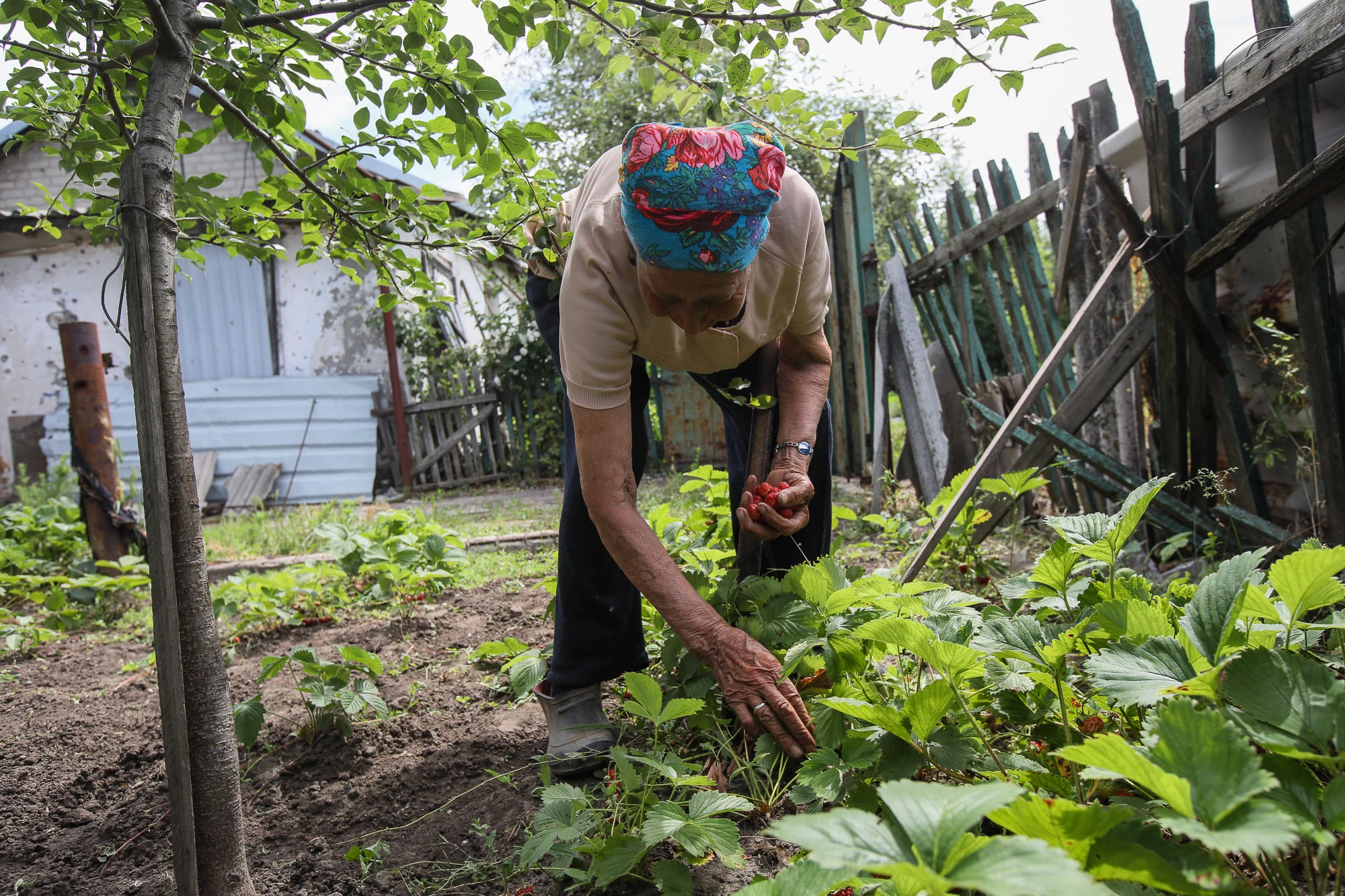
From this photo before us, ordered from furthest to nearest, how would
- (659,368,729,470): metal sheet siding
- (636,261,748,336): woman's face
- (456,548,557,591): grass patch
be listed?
1. (659,368,729,470): metal sheet siding
2. (456,548,557,591): grass patch
3. (636,261,748,336): woman's face

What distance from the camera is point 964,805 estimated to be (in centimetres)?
71

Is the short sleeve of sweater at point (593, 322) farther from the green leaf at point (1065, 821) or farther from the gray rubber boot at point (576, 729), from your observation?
the green leaf at point (1065, 821)

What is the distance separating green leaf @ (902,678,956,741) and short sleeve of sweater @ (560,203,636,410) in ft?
2.72

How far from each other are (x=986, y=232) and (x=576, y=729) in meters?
3.38

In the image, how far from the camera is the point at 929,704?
118 cm

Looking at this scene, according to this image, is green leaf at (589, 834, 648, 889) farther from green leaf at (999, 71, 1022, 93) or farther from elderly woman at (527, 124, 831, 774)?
green leaf at (999, 71, 1022, 93)

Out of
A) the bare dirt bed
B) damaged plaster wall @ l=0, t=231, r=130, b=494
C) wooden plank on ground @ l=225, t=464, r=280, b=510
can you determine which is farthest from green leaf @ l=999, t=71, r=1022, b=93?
damaged plaster wall @ l=0, t=231, r=130, b=494

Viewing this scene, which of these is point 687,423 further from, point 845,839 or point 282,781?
point 845,839

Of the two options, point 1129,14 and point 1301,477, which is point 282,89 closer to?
point 1129,14

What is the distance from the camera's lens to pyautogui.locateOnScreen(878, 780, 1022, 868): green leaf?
691 millimetres

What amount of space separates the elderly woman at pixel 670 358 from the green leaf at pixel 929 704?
0.33 m

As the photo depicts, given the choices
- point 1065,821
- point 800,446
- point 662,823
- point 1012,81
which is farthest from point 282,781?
point 1012,81

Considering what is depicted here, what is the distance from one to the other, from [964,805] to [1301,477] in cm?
228

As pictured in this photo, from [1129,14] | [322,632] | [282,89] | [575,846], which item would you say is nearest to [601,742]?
[575,846]
